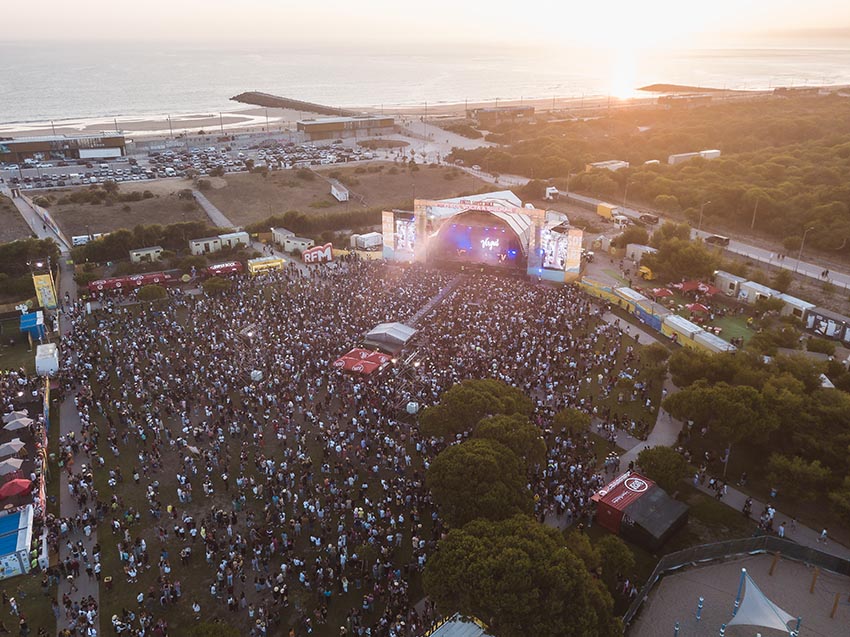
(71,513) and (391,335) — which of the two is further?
(391,335)

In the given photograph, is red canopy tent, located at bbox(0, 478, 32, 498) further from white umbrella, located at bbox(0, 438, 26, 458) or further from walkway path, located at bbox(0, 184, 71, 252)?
walkway path, located at bbox(0, 184, 71, 252)

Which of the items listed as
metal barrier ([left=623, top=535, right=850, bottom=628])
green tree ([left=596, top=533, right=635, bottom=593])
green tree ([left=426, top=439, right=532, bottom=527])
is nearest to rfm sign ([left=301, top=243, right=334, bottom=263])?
green tree ([left=426, top=439, right=532, bottom=527])

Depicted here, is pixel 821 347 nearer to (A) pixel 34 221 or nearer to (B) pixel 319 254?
(B) pixel 319 254

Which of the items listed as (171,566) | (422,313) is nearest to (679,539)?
(171,566)

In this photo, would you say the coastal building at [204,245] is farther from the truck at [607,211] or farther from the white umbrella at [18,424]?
the truck at [607,211]

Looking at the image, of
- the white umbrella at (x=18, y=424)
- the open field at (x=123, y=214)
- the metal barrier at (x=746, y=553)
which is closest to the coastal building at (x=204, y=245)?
the open field at (x=123, y=214)

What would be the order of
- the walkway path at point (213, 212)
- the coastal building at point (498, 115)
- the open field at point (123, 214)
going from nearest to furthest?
1. the open field at point (123, 214)
2. the walkway path at point (213, 212)
3. the coastal building at point (498, 115)

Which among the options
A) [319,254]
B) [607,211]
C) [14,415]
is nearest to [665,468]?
[14,415]
